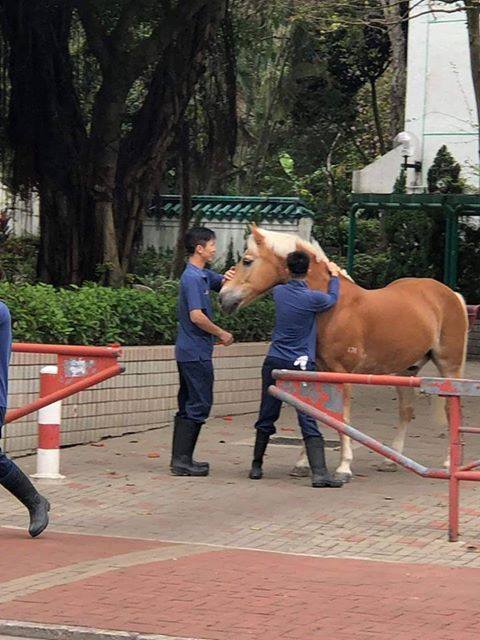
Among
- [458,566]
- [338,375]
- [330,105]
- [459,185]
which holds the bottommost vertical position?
[458,566]

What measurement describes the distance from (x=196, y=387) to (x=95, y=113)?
591 cm

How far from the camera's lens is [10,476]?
8.72 meters

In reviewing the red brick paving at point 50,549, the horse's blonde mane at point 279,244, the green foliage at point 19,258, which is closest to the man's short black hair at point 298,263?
the horse's blonde mane at point 279,244

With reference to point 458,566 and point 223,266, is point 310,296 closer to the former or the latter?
point 458,566

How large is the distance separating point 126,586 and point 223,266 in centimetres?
1220

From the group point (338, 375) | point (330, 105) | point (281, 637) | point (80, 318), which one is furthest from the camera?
point (330, 105)

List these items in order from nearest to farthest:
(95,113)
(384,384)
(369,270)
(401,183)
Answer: (384,384) → (95,113) → (401,183) → (369,270)

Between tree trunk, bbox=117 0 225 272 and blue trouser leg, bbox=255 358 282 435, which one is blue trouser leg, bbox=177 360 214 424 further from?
tree trunk, bbox=117 0 225 272

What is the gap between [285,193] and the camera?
28359mm

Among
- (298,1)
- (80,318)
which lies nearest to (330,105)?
(298,1)

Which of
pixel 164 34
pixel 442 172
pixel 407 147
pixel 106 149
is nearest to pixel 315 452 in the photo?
pixel 106 149

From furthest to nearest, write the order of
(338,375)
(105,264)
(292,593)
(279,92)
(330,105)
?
(330,105) → (279,92) → (105,264) → (338,375) → (292,593)

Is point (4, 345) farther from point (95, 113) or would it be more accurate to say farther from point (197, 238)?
point (95, 113)

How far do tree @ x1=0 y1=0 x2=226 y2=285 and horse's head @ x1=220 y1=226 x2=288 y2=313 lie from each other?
5059 millimetres
